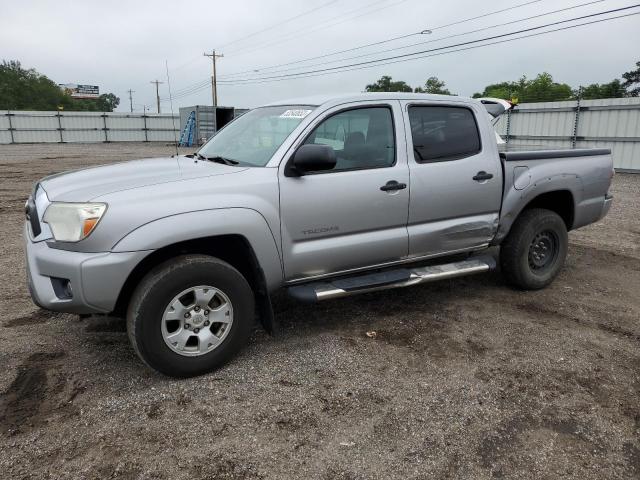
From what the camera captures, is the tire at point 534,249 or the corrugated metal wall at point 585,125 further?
the corrugated metal wall at point 585,125

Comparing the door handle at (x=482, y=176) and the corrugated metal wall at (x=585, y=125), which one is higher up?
the corrugated metal wall at (x=585, y=125)

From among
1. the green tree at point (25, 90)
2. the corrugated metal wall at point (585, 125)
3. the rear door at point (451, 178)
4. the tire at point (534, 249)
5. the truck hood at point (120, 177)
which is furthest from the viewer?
the green tree at point (25, 90)

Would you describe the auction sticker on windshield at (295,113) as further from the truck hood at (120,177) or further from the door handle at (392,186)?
the door handle at (392,186)

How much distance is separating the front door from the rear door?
0.47 feet

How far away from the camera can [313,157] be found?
11.1 feet

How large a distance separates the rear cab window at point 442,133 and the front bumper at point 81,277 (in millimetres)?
2353

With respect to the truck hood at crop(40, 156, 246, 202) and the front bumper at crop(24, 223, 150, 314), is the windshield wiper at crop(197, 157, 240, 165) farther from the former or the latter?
the front bumper at crop(24, 223, 150, 314)

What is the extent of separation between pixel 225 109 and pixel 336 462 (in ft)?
86.9

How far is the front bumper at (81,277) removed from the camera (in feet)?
9.62

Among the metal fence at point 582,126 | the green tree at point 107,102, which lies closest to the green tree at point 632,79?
the metal fence at point 582,126

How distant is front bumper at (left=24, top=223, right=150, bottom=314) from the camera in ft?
9.62

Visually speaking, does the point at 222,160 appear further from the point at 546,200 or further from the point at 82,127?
the point at 82,127

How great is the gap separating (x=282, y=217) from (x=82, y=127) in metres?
38.7

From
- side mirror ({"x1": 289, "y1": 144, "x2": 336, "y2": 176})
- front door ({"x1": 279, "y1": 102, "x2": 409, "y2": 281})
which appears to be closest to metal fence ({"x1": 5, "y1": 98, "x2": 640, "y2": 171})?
front door ({"x1": 279, "y1": 102, "x2": 409, "y2": 281})
